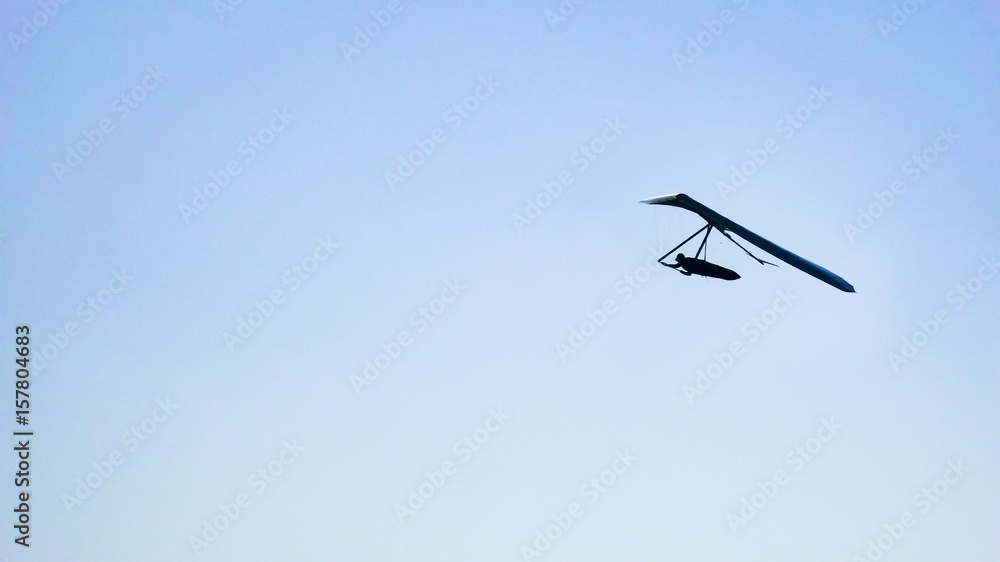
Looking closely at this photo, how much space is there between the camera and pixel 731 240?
49.9 metres

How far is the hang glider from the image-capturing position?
47.6 metres

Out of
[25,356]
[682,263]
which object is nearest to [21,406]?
[25,356]

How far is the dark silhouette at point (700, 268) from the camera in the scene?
47312mm

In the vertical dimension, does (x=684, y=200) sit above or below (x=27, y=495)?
above

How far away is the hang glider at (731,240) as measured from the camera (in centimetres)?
4759

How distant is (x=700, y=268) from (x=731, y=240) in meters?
2.92

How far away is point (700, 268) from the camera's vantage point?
47625 mm

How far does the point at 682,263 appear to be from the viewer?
47281 mm

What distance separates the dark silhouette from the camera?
4731cm

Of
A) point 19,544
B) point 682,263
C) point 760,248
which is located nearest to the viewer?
point 19,544

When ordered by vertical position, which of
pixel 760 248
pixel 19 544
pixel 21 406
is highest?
pixel 760 248

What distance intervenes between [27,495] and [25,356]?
175 inches

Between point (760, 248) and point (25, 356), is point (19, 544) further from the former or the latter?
point (760, 248)

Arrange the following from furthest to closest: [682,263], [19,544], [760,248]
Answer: [760,248] < [682,263] < [19,544]
